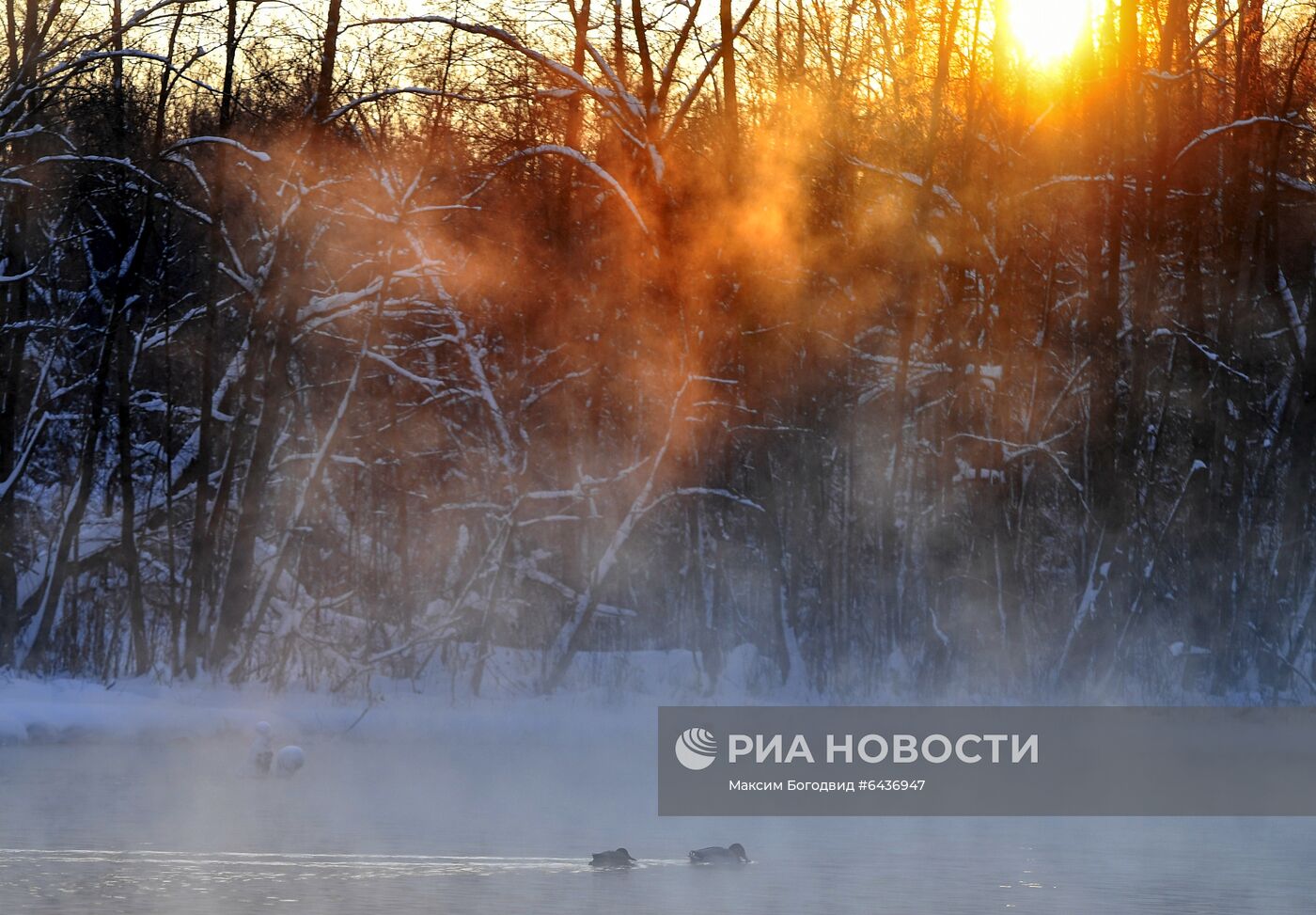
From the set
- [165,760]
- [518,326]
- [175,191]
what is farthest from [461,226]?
[165,760]

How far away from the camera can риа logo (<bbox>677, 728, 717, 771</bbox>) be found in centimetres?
1252

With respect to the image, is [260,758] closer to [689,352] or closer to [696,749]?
[696,749]

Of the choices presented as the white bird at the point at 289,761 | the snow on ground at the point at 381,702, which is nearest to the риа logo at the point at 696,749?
the snow on ground at the point at 381,702

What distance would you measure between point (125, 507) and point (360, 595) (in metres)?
2.69

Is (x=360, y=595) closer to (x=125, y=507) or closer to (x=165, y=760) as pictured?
(x=125, y=507)

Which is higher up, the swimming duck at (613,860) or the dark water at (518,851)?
the swimming duck at (613,860)

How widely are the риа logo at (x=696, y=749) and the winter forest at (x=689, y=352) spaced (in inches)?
167

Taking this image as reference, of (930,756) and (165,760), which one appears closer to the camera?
(165,760)

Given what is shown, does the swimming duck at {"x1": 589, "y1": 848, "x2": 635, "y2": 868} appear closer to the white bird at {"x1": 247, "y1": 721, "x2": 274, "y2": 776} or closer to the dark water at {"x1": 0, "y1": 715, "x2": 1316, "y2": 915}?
the dark water at {"x1": 0, "y1": 715, "x2": 1316, "y2": 915}

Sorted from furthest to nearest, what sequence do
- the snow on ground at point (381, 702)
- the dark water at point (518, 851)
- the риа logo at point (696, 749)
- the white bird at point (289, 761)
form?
the snow on ground at point (381, 702)
the риа logo at point (696, 749)
the white bird at point (289, 761)
the dark water at point (518, 851)

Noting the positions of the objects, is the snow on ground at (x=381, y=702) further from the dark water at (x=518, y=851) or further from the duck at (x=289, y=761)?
the duck at (x=289, y=761)

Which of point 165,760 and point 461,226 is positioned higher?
point 461,226

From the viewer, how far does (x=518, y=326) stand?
62.7 feet

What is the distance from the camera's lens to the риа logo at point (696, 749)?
12.5m
